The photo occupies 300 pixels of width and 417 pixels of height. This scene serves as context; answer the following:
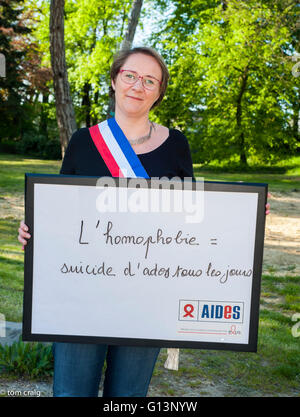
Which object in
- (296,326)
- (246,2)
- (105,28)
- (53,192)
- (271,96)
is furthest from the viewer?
(105,28)

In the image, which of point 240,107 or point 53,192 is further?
point 240,107

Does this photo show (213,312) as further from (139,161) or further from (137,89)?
(137,89)

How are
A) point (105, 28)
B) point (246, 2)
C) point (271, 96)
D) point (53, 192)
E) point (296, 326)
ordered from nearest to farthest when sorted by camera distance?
point (53, 192)
point (296, 326)
point (246, 2)
point (271, 96)
point (105, 28)

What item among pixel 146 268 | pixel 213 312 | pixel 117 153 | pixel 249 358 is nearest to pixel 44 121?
pixel 249 358

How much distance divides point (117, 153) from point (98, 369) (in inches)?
38.4

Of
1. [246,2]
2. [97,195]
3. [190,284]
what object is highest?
[246,2]

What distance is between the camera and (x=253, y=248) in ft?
6.50

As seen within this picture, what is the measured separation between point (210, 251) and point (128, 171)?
51 cm

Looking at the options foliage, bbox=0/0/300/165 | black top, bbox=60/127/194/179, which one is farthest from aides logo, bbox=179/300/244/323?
foliage, bbox=0/0/300/165

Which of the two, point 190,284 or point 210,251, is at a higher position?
point 210,251

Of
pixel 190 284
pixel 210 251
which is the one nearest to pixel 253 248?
pixel 210 251

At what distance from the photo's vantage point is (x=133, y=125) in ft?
7.13

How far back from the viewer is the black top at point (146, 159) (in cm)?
211

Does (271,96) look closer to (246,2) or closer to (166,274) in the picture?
(246,2)
